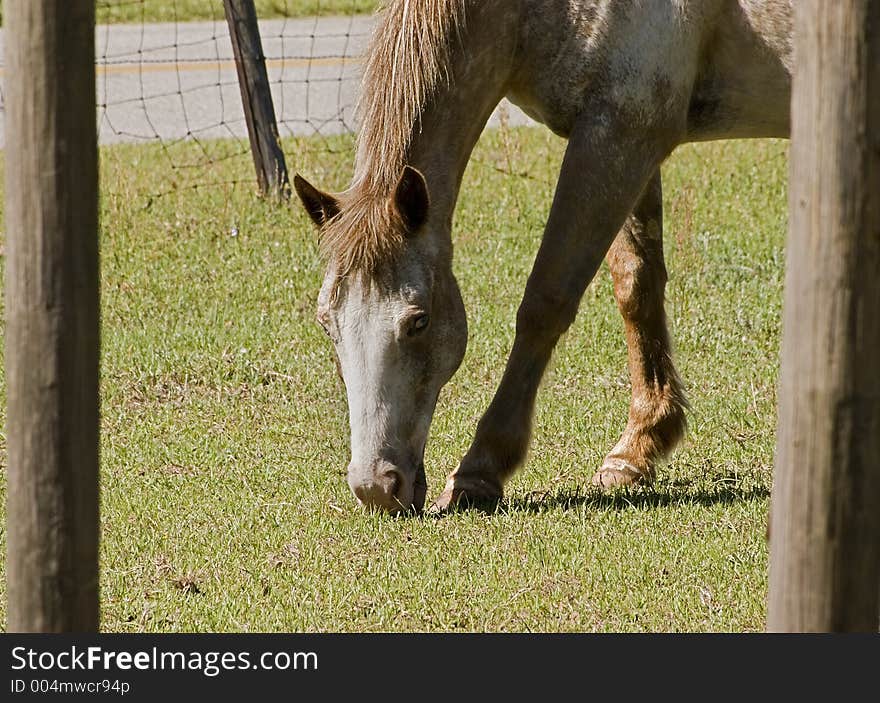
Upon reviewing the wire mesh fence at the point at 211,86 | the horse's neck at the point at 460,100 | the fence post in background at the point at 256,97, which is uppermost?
the wire mesh fence at the point at 211,86

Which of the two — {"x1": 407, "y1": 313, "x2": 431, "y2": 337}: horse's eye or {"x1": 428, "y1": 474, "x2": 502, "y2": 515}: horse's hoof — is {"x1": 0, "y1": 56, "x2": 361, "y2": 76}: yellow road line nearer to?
{"x1": 428, "y1": 474, "x2": 502, "y2": 515}: horse's hoof

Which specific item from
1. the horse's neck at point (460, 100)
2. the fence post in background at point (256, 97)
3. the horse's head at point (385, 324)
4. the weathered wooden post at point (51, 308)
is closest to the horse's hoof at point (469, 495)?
the horse's head at point (385, 324)

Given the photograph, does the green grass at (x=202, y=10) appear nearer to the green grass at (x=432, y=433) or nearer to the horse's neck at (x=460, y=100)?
the green grass at (x=432, y=433)

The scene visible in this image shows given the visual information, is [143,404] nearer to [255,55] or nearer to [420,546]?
[420,546]

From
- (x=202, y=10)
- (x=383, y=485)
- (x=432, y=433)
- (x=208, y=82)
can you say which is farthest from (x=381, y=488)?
(x=202, y=10)

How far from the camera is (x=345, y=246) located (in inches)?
168

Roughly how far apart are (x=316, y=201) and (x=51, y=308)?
2357 millimetres

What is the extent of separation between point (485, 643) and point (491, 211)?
670 centimetres

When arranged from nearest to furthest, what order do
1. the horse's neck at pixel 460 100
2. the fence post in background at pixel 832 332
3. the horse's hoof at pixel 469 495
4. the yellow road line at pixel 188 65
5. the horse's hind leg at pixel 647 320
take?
the fence post in background at pixel 832 332 < the horse's neck at pixel 460 100 < the horse's hoof at pixel 469 495 < the horse's hind leg at pixel 647 320 < the yellow road line at pixel 188 65

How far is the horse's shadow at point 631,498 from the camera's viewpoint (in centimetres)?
471

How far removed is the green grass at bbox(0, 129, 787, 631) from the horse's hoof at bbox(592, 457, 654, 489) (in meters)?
0.07

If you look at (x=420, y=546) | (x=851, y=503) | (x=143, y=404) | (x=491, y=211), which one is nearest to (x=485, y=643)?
(x=851, y=503)

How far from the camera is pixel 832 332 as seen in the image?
202 cm

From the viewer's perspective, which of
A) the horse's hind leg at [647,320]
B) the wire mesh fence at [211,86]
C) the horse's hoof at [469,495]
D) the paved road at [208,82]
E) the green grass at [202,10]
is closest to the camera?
the horse's hoof at [469,495]
